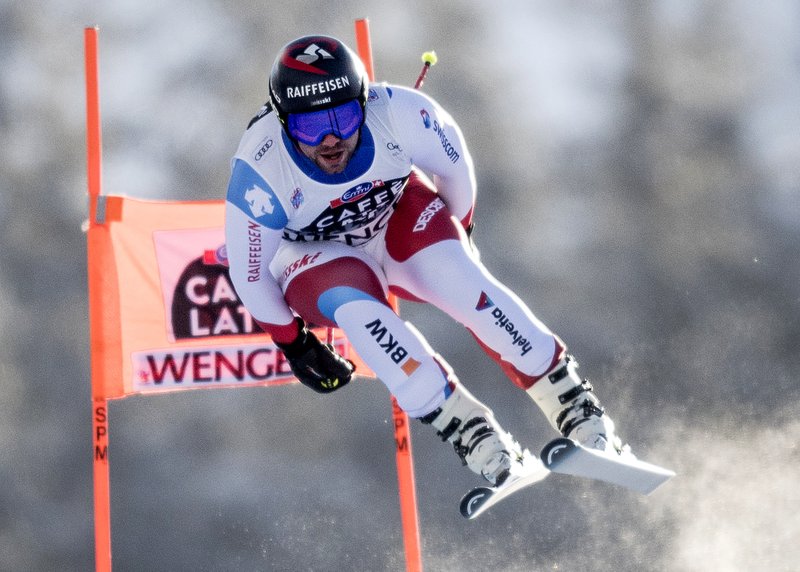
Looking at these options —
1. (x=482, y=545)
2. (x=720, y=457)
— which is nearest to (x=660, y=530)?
(x=720, y=457)

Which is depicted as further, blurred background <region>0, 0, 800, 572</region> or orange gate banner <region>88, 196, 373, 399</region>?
blurred background <region>0, 0, 800, 572</region>

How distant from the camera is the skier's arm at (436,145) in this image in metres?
5.37

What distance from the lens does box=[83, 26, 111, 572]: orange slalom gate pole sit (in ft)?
20.3

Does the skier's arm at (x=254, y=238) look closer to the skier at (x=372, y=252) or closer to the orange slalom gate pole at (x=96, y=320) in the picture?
the skier at (x=372, y=252)

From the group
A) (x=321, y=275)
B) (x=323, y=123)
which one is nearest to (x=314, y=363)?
(x=321, y=275)

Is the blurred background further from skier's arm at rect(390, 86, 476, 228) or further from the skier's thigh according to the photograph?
the skier's thigh

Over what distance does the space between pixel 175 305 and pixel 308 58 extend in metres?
1.94

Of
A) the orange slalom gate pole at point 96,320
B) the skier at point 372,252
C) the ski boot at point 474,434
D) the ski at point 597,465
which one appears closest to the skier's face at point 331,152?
the skier at point 372,252

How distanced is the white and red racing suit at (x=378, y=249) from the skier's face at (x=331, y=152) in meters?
0.04

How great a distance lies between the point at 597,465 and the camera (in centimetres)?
499

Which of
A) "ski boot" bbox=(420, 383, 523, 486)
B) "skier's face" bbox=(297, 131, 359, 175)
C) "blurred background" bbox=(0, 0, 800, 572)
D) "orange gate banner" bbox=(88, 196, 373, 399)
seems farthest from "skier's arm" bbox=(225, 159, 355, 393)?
"blurred background" bbox=(0, 0, 800, 572)

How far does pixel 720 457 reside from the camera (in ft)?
34.1

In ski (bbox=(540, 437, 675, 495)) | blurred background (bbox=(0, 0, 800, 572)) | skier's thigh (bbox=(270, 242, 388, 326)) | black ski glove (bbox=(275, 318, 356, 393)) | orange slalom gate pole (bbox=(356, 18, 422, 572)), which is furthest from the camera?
blurred background (bbox=(0, 0, 800, 572))

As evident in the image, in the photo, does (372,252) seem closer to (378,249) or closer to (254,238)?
(378,249)
